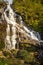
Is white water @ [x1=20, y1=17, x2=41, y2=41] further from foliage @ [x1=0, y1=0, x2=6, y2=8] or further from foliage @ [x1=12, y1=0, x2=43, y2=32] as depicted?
foliage @ [x1=0, y1=0, x2=6, y2=8]

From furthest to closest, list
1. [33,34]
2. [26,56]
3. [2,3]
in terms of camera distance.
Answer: [2,3] < [33,34] < [26,56]

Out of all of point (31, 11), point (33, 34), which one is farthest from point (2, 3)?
point (33, 34)

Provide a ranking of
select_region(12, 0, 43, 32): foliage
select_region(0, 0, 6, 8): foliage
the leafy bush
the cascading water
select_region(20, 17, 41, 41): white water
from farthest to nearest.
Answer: select_region(12, 0, 43, 32): foliage
select_region(0, 0, 6, 8): foliage
select_region(20, 17, 41, 41): white water
the cascading water
the leafy bush

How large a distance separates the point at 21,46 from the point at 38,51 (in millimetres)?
1963

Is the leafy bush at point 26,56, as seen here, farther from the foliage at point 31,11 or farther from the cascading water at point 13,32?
the foliage at point 31,11

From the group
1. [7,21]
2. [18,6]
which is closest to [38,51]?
[7,21]

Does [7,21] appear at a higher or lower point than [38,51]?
higher

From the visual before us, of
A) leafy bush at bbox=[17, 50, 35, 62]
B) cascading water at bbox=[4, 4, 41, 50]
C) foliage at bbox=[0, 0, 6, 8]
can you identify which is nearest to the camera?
leafy bush at bbox=[17, 50, 35, 62]

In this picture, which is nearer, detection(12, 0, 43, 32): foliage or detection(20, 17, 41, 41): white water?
detection(20, 17, 41, 41): white water

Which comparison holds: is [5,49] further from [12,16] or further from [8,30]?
[12,16]

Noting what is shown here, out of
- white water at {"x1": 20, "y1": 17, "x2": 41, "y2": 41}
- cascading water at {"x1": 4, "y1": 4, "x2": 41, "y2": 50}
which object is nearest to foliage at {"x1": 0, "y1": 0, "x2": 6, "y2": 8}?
cascading water at {"x1": 4, "y1": 4, "x2": 41, "y2": 50}

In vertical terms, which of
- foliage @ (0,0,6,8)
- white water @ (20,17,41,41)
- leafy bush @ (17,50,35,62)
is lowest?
leafy bush @ (17,50,35,62)

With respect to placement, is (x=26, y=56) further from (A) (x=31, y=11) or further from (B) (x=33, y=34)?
(A) (x=31, y=11)

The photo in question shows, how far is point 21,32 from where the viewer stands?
104 feet
